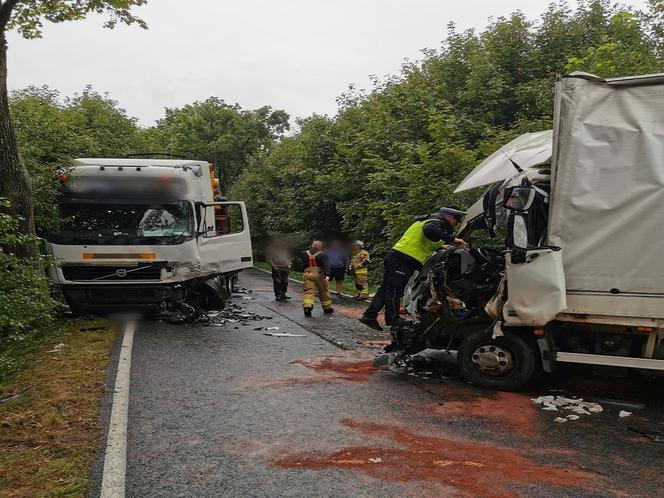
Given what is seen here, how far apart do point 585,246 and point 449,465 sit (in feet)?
8.22

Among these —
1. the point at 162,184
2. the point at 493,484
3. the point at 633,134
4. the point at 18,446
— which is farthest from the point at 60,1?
the point at 493,484

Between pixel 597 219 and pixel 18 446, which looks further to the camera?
pixel 597 219

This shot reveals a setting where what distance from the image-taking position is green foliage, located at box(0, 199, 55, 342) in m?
6.45

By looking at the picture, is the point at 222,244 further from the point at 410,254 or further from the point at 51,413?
the point at 51,413

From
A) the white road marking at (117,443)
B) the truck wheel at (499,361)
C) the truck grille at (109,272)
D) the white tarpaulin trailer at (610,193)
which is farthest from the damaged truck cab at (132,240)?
the white tarpaulin trailer at (610,193)

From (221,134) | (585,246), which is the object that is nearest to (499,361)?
(585,246)

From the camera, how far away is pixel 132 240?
9.74 metres

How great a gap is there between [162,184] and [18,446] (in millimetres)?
6544

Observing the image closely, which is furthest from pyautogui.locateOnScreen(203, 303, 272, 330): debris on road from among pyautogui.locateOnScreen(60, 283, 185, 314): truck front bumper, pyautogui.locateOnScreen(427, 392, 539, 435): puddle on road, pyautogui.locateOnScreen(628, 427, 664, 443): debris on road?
pyautogui.locateOnScreen(628, 427, 664, 443): debris on road

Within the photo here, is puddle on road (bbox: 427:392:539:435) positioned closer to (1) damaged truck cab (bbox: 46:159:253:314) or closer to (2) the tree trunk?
(1) damaged truck cab (bbox: 46:159:253:314)

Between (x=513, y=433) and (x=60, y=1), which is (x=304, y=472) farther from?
(x=60, y=1)

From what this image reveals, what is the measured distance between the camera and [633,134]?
5.08m

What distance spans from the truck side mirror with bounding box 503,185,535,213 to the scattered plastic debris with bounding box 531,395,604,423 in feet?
5.81

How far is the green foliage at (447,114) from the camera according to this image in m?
13.0
